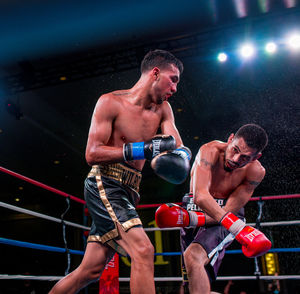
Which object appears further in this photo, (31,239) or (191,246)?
(31,239)

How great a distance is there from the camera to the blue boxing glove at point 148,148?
1514mm

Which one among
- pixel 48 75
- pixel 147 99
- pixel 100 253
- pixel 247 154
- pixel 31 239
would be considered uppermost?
pixel 48 75

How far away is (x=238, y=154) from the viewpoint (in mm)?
2215

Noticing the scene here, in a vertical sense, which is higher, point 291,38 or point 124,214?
point 291,38

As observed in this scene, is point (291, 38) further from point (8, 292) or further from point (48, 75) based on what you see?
point (8, 292)

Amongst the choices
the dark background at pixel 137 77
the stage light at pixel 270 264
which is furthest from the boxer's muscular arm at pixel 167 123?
the stage light at pixel 270 264

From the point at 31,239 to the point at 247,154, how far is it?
11.3 meters

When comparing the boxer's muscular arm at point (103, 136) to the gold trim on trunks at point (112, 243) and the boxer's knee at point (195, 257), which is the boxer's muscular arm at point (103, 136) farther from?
the boxer's knee at point (195, 257)

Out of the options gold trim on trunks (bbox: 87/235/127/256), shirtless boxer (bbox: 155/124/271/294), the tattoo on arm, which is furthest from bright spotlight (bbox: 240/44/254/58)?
gold trim on trunks (bbox: 87/235/127/256)

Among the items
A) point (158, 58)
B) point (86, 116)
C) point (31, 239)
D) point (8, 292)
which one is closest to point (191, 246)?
point (158, 58)

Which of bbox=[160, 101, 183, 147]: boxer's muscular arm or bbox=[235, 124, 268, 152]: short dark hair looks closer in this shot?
bbox=[160, 101, 183, 147]: boxer's muscular arm

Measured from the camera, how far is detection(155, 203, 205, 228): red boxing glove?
201 centimetres

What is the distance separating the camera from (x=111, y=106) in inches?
69.2

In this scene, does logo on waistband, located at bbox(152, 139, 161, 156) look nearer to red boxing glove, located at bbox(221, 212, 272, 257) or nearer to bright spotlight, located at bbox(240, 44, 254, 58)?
red boxing glove, located at bbox(221, 212, 272, 257)
